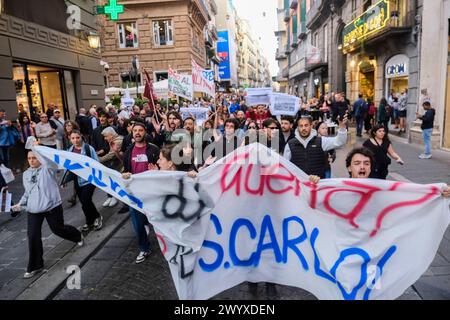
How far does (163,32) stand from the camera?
97.1 ft

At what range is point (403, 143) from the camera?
41.9 feet

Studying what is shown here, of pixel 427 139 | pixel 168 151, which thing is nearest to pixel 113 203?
pixel 168 151

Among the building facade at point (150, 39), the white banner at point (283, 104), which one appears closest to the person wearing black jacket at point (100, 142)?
the white banner at point (283, 104)

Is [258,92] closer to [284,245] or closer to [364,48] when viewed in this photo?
[284,245]

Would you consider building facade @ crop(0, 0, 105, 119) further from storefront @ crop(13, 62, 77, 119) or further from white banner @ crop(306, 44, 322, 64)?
white banner @ crop(306, 44, 322, 64)

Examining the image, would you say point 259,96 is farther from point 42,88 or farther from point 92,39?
point 92,39

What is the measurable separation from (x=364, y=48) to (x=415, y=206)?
17060mm

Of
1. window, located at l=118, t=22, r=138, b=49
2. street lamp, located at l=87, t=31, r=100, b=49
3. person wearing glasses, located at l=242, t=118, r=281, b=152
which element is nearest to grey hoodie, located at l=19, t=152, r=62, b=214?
person wearing glasses, located at l=242, t=118, r=281, b=152

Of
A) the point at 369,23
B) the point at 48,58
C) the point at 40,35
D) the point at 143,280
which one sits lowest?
the point at 143,280

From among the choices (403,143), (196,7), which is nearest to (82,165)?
(403,143)

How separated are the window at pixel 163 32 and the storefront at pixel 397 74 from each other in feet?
61.4

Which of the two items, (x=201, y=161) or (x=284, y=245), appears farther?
(x=201, y=161)

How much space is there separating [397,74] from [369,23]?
8.88ft

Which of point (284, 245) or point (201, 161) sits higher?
point (201, 161)
